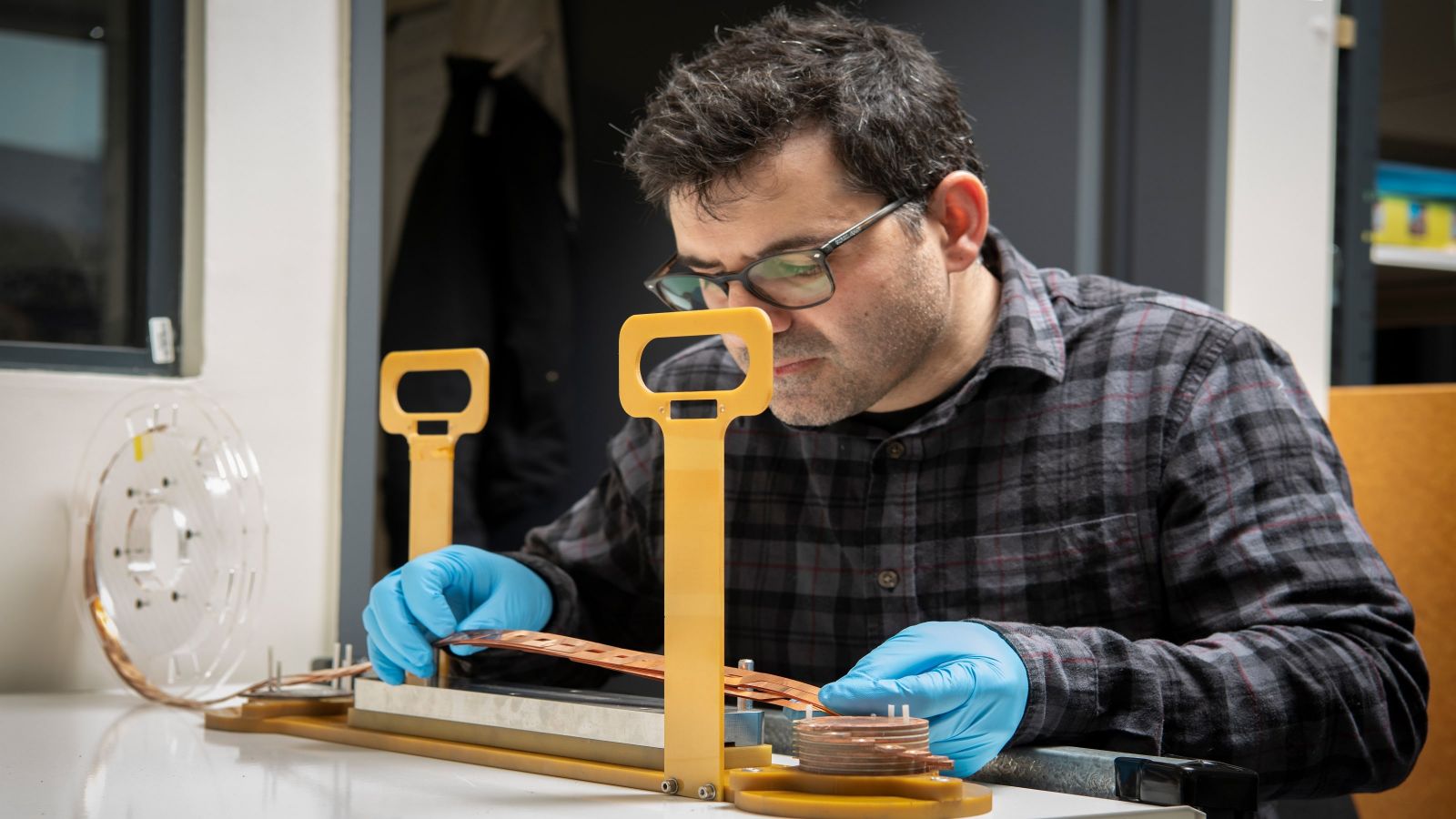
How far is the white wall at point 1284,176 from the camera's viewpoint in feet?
6.41

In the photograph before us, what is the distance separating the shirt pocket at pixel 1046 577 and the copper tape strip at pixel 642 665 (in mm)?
461

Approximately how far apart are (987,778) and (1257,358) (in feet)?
2.15

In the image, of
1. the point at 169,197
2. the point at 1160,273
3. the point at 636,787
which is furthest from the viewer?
the point at 1160,273

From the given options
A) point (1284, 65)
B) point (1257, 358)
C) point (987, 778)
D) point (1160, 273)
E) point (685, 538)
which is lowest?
point (987, 778)

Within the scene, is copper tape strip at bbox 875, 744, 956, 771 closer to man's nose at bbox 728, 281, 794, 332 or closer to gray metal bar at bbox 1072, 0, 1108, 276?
man's nose at bbox 728, 281, 794, 332

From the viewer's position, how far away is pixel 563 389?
277 cm

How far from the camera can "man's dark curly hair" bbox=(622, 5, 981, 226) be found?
135cm

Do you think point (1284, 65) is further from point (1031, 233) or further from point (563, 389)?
point (563, 389)

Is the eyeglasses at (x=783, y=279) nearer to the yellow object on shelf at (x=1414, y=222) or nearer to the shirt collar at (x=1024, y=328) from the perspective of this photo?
the shirt collar at (x=1024, y=328)

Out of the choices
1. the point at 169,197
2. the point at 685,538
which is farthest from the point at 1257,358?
the point at 169,197

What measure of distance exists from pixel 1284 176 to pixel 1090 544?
2.88 ft

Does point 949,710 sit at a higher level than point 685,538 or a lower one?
lower

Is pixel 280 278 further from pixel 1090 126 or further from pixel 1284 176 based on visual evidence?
pixel 1284 176

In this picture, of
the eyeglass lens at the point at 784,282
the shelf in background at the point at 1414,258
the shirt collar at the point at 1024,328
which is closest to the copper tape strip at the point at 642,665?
the eyeglass lens at the point at 784,282
